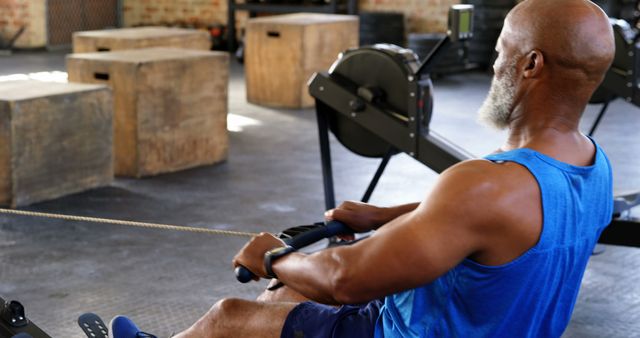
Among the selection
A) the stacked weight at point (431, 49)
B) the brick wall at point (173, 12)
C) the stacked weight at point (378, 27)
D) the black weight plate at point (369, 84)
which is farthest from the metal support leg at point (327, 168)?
the brick wall at point (173, 12)

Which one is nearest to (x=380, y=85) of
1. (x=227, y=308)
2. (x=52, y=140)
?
(x=52, y=140)

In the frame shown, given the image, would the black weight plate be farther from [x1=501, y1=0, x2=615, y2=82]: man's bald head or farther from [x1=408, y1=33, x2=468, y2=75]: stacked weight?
[x1=408, y1=33, x2=468, y2=75]: stacked weight

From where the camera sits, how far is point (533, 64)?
175 centimetres

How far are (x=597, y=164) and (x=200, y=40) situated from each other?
268 inches

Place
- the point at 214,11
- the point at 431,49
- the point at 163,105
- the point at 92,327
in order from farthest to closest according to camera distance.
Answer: the point at 214,11 → the point at 431,49 → the point at 163,105 → the point at 92,327

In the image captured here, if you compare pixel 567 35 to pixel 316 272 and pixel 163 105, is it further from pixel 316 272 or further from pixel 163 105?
pixel 163 105

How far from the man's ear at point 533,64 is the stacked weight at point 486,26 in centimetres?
899

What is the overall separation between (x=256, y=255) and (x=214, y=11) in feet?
38.1

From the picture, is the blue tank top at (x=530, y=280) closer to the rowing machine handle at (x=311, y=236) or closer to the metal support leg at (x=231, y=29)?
the rowing machine handle at (x=311, y=236)

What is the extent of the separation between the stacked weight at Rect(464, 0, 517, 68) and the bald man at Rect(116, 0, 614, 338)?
8965mm

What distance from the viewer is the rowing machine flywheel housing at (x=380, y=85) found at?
4180mm

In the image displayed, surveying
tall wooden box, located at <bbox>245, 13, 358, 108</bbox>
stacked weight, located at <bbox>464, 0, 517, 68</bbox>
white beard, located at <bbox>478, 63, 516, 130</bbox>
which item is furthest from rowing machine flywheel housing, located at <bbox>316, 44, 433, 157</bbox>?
stacked weight, located at <bbox>464, 0, 517, 68</bbox>

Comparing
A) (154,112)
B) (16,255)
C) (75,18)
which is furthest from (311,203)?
(75,18)

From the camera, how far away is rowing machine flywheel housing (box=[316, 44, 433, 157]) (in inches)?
165
